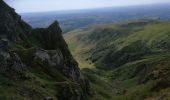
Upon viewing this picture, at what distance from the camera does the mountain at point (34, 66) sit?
266 ft

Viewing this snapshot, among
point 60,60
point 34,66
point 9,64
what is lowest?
point 60,60

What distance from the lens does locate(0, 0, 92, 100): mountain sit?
266 feet

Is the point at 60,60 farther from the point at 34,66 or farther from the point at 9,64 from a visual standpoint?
the point at 9,64

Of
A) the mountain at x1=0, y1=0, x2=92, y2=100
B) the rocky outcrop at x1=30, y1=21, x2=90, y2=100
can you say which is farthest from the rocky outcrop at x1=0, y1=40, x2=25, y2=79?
the rocky outcrop at x1=30, y1=21, x2=90, y2=100

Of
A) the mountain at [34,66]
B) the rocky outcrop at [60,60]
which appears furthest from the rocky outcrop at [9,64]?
the rocky outcrop at [60,60]

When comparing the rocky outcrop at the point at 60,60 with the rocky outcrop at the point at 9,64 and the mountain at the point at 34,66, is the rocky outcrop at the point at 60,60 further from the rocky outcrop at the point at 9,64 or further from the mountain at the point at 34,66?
the rocky outcrop at the point at 9,64

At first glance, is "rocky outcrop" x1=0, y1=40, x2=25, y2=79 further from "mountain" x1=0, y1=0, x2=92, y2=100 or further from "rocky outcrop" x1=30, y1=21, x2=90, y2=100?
"rocky outcrop" x1=30, y1=21, x2=90, y2=100

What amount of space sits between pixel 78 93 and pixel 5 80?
33.0 metres

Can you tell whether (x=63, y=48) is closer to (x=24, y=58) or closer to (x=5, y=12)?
(x=5, y=12)

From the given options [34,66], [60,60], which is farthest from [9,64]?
[60,60]

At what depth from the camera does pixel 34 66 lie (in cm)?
10850

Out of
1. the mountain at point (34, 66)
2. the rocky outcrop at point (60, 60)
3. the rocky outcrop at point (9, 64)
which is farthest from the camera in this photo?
the rocky outcrop at point (60, 60)

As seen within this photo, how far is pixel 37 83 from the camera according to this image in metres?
90.1

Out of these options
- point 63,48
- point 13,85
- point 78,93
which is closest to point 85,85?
point 63,48
